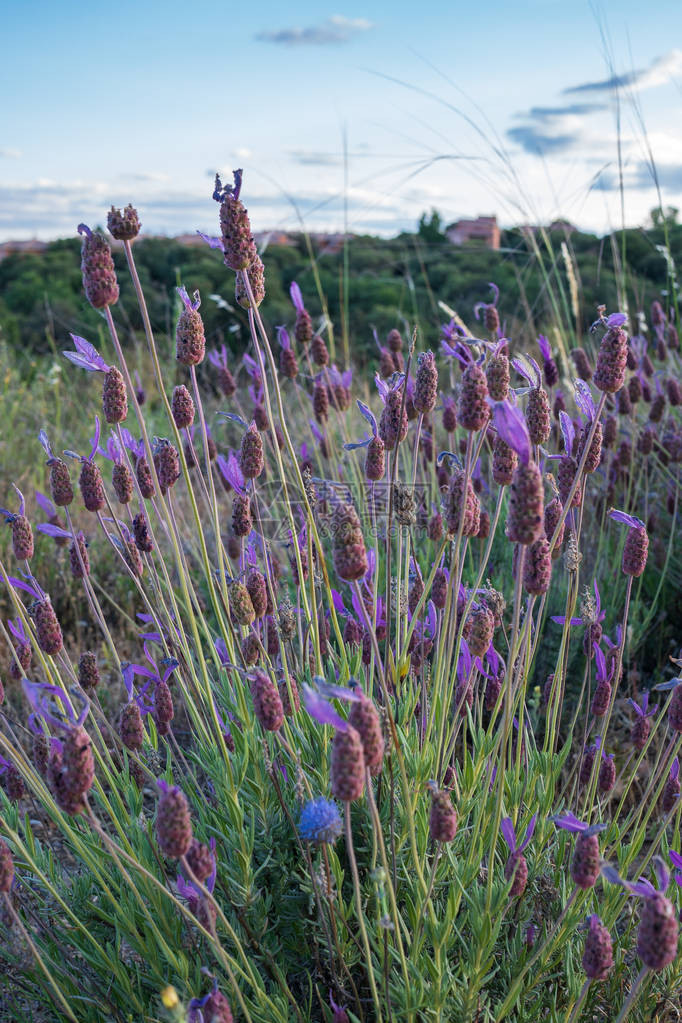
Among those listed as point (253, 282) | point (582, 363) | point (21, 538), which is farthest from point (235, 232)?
point (582, 363)

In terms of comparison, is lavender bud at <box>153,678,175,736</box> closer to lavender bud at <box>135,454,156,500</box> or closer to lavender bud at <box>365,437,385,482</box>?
lavender bud at <box>135,454,156,500</box>

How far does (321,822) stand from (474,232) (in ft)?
51.1

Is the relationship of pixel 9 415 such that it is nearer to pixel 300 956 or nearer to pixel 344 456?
pixel 344 456

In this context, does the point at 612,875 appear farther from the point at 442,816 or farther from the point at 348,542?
the point at 348,542

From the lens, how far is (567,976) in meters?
1.39

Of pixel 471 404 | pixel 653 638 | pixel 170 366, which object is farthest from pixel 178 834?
pixel 170 366

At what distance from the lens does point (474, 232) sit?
51.2 feet

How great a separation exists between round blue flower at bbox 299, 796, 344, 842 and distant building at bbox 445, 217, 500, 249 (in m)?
13.4

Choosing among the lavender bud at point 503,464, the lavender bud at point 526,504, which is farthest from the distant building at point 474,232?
the lavender bud at point 526,504

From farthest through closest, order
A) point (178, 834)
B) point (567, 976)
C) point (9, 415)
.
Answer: point (9, 415), point (567, 976), point (178, 834)

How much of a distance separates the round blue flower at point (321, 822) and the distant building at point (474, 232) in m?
13.4

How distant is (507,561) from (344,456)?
829mm

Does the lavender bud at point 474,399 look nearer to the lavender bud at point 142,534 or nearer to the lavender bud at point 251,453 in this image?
the lavender bud at point 251,453

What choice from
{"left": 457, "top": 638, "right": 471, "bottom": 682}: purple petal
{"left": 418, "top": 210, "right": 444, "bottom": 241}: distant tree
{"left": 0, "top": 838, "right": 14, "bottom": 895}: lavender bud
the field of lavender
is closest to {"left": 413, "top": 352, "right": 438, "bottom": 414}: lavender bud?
the field of lavender
